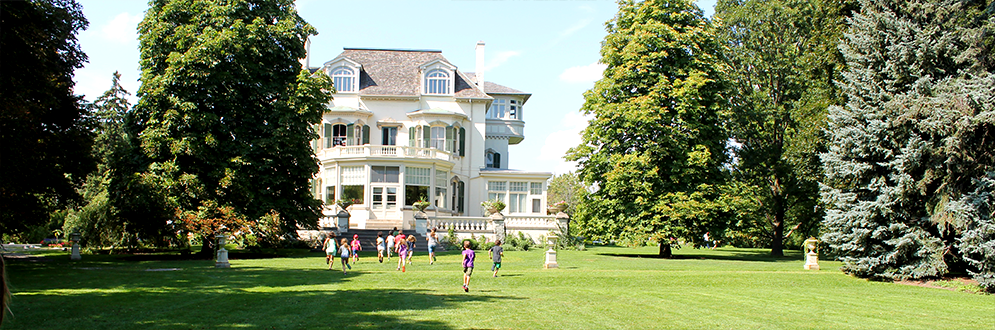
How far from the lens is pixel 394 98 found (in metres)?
45.1

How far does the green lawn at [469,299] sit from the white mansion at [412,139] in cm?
1799

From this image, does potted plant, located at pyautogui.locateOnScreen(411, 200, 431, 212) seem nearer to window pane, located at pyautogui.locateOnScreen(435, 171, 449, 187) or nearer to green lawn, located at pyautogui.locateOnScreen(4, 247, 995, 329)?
window pane, located at pyautogui.locateOnScreen(435, 171, 449, 187)

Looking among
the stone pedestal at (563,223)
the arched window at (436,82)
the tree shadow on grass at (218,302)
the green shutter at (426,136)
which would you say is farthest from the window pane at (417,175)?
the tree shadow on grass at (218,302)

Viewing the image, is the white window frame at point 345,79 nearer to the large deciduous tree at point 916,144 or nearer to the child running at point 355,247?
the child running at point 355,247

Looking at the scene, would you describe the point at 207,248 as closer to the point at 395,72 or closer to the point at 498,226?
the point at 498,226

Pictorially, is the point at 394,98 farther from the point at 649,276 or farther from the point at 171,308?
the point at 171,308

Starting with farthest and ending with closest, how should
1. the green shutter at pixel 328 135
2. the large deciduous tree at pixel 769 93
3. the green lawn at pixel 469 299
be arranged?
the green shutter at pixel 328 135, the large deciduous tree at pixel 769 93, the green lawn at pixel 469 299

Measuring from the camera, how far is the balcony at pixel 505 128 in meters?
51.2

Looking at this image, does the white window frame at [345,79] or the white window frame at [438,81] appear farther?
the white window frame at [438,81]

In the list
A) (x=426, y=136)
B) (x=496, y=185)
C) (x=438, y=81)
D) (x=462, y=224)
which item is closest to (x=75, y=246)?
(x=462, y=224)

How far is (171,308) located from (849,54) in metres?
21.6

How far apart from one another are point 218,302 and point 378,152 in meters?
Answer: 28.1

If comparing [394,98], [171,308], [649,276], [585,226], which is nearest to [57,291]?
[171,308]

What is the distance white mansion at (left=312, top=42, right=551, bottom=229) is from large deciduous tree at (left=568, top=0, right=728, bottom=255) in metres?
12.0
